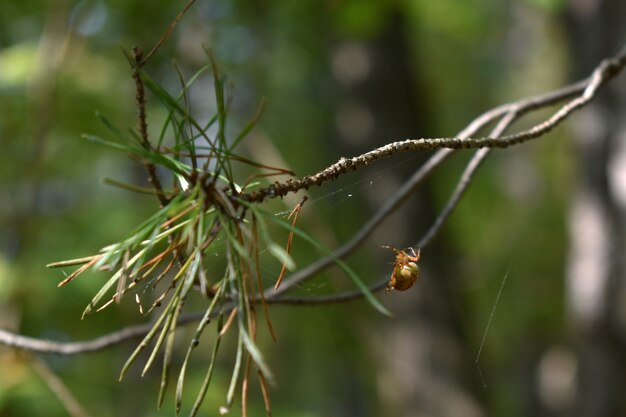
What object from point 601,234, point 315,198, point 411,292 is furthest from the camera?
point 411,292

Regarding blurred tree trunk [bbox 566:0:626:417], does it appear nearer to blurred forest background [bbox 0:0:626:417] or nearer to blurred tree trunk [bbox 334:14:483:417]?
blurred forest background [bbox 0:0:626:417]

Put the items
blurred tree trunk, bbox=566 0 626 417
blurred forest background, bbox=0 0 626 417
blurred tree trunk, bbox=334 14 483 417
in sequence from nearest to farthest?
blurred forest background, bbox=0 0 626 417 < blurred tree trunk, bbox=566 0 626 417 < blurred tree trunk, bbox=334 14 483 417

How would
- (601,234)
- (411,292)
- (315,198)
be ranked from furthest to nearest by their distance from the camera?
1. (411,292)
2. (601,234)
3. (315,198)

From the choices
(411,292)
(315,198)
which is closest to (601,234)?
(411,292)

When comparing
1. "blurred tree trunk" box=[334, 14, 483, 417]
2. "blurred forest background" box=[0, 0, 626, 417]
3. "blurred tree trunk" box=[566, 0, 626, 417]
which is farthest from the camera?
"blurred tree trunk" box=[334, 14, 483, 417]

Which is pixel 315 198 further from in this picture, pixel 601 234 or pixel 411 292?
pixel 601 234

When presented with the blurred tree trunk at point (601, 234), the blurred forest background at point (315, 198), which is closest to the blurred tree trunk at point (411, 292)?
the blurred forest background at point (315, 198)

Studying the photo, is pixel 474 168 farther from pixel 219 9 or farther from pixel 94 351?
pixel 219 9

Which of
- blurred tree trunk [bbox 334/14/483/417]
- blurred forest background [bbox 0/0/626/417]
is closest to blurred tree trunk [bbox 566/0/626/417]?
blurred forest background [bbox 0/0/626/417]

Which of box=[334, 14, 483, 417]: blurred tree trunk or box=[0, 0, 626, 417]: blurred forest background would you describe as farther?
box=[334, 14, 483, 417]: blurred tree trunk
